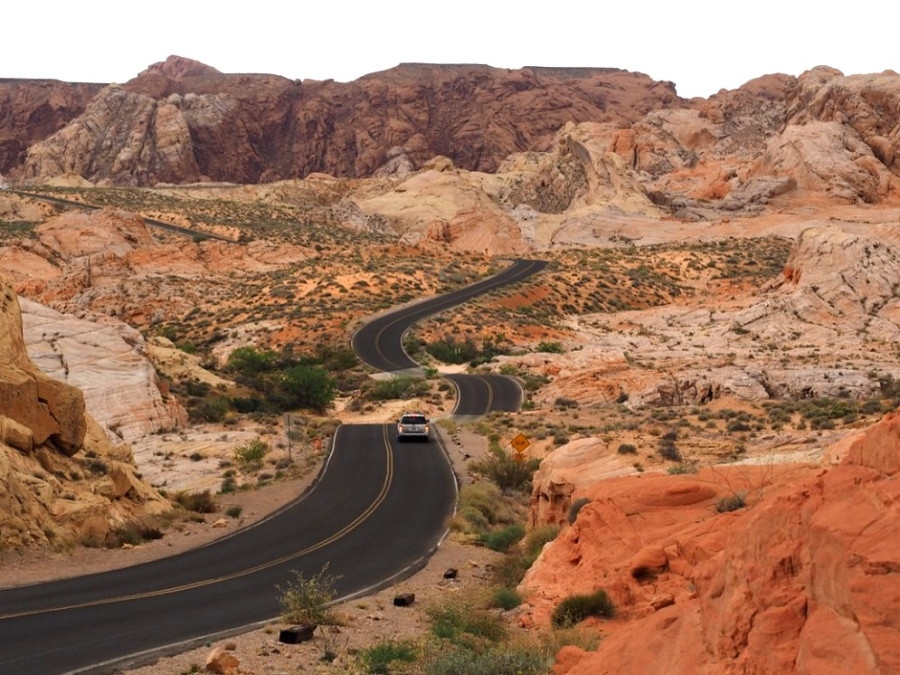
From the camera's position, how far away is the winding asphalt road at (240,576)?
50.7 ft

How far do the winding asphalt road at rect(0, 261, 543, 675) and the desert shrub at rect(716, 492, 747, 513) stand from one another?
841 centimetres

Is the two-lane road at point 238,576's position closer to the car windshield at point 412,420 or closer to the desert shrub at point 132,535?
the desert shrub at point 132,535

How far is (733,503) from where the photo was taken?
15305 mm

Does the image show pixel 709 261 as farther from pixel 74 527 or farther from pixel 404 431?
pixel 74 527

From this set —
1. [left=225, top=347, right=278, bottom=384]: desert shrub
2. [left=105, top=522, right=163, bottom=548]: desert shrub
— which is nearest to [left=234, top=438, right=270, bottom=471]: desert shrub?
[left=105, top=522, right=163, bottom=548]: desert shrub

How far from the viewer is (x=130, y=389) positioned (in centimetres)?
4000

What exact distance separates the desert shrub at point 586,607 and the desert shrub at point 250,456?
22.5 meters

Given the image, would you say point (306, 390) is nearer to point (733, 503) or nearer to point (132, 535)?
point (132, 535)

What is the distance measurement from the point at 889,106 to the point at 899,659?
464ft

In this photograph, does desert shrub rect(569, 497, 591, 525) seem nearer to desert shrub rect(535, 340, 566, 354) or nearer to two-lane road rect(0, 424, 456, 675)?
two-lane road rect(0, 424, 456, 675)

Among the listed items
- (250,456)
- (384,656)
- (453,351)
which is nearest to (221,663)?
(384,656)

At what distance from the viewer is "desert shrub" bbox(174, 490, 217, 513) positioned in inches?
1129

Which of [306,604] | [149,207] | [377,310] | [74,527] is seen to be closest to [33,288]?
[377,310]

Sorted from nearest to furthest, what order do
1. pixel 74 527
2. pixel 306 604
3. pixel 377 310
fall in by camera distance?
1. pixel 306 604
2. pixel 74 527
3. pixel 377 310
